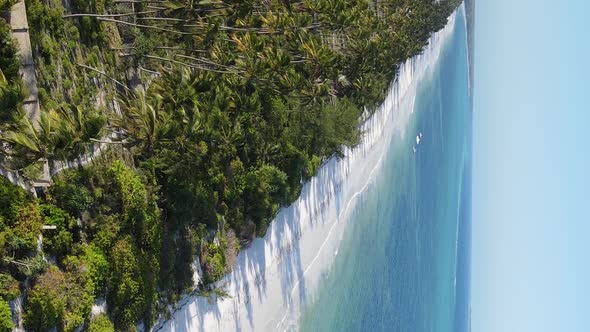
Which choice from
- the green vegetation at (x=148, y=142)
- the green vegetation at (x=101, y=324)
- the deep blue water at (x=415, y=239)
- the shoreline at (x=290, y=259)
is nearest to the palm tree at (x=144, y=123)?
the green vegetation at (x=148, y=142)

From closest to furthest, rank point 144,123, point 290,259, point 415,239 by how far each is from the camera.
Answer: point 144,123 < point 290,259 < point 415,239

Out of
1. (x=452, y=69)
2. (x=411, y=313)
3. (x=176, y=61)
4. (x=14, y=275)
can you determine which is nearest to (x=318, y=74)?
(x=176, y=61)

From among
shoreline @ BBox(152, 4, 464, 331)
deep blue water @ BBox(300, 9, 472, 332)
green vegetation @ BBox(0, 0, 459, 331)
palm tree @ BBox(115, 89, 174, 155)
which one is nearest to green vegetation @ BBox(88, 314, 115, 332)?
green vegetation @ BBox(0, 0, 459, 331)

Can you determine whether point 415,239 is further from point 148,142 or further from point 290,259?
point 148,142

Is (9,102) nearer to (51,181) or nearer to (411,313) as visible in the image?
(51,181)

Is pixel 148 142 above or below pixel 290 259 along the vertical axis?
above

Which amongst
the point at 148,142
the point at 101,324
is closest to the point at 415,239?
the point at 101,324

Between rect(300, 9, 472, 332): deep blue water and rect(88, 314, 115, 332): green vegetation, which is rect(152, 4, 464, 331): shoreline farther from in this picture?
rect(88, 314, 115, 332): green vegetation
